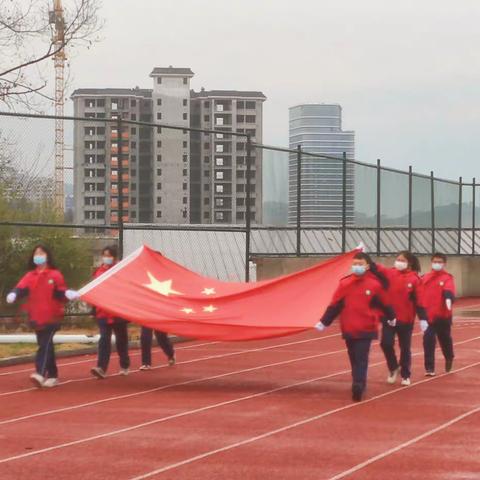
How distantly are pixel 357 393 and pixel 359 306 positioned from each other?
104 centimetres

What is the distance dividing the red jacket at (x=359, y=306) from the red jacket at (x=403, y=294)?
1.36 metres

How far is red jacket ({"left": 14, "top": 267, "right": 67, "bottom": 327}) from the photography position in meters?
14.2

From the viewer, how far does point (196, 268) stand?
2366 centimetres

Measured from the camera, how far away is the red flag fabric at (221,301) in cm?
1427

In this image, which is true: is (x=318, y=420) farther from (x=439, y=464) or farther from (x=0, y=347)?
(x=0, y=347)

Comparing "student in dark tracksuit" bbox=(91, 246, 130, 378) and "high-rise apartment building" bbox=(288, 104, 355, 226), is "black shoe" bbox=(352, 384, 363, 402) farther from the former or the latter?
"high-rise apartment building" bbox=(288, 104, 355, 226)

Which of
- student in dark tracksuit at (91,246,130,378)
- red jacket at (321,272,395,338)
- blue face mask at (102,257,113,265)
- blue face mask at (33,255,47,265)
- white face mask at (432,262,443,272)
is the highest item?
blue face mask at (33,255,47,265)

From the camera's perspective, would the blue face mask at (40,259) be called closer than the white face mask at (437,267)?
Yes

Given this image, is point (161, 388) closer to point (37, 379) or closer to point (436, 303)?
point (37, 379)

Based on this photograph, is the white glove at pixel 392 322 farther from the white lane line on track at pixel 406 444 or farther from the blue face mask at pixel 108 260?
the blue face mask at pixel 108 260

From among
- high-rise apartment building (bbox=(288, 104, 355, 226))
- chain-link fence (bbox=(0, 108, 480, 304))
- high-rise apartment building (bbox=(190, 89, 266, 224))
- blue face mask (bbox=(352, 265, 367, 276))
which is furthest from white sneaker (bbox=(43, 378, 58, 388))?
high-rise apartment building (bbox=(288, 104, 355, 226))

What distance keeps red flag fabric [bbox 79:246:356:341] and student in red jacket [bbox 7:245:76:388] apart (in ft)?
→ 1.28

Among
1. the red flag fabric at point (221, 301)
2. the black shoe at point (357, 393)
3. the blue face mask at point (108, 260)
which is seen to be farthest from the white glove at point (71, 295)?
the black shoe at point (357, 393)

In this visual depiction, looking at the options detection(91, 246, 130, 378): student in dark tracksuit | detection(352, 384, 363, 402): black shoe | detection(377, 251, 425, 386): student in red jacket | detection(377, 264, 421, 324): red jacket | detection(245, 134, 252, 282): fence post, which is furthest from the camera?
detection(245, 134, 252, 282): fence post
